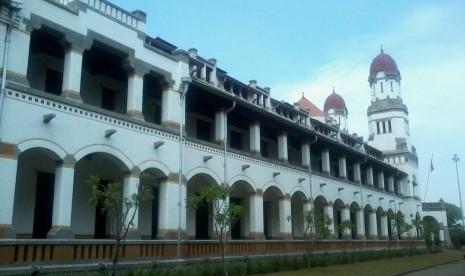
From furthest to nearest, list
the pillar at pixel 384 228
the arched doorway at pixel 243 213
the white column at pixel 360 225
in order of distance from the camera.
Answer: the pillar at pixel 384 228 → the white column at pixel 360 225 → the arched doorway at pixel 243 213

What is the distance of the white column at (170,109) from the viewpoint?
19.7 metres

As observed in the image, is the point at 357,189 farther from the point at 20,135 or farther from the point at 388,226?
the point at 20,135

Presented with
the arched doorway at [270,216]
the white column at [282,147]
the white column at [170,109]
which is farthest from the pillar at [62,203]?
the arched doorway at [270,216]

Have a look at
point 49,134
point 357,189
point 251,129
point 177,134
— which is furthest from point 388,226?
point 49,134

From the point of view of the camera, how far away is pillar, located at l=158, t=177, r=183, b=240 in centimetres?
1864

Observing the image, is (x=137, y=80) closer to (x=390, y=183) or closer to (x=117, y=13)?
(x=117, y=13)

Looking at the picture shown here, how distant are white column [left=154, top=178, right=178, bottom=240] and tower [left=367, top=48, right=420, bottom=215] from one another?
125ft

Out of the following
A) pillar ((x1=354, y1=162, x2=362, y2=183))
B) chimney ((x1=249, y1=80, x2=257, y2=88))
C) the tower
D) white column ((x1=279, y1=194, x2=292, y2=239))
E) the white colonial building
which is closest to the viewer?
the white colonial building

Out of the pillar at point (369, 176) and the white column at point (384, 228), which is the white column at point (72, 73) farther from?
the white column at point (384, 228)

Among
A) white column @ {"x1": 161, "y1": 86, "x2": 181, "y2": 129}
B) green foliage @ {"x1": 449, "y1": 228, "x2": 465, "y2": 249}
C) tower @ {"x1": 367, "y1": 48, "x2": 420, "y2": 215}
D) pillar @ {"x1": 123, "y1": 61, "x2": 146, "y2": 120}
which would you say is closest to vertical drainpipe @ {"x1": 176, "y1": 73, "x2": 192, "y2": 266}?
white column @ {"x1": 161, "y1": 86, "x2": 181, "y2": 129}

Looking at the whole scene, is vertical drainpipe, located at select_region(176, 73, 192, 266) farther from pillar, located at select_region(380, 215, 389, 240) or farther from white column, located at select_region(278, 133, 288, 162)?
pillar, located at select_region(380, 215, 389, 240)

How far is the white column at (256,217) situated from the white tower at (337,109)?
3488 centimetres

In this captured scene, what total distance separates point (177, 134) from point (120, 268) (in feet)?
20.2

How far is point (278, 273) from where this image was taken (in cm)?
2017
